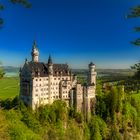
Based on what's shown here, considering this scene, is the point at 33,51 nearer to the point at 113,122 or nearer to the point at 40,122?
the point at 40,122

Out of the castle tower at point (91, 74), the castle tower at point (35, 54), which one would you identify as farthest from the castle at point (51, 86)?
the castle tower at point (91, 74)

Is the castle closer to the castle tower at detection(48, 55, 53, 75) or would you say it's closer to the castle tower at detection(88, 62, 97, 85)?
the castle tower at detection(48, 55, 53, 75)

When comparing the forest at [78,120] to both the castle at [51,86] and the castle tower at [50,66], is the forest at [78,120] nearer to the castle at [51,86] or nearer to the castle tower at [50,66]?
the castle at [51,86]

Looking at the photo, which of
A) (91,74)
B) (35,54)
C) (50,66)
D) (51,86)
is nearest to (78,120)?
(51,86)

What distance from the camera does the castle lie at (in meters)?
77.2

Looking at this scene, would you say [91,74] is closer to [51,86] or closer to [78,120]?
[78,120]

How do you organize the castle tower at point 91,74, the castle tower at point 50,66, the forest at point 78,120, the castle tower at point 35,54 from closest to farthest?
the forest at point 78,120 < the castle tower at point 50,66 < the castle tower at point 35,54 < the castle tower at point 91,74

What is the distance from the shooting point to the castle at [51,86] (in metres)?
77.2

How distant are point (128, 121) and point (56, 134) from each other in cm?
2677

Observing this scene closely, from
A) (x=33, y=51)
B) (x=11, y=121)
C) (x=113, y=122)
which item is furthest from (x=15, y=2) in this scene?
(x=113, y=122)

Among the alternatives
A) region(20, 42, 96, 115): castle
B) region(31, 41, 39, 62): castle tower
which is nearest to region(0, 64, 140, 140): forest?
region(20, 42, 96, 115): castle

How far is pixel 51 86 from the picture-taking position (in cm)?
8012

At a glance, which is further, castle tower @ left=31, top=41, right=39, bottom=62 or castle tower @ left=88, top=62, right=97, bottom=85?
castle tower @ left=88, top=62, right=97, bottom=85

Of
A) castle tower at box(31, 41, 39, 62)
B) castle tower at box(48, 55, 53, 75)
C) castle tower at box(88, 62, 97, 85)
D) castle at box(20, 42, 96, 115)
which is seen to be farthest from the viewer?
castle tower at box(88, 62, 97, 85)
